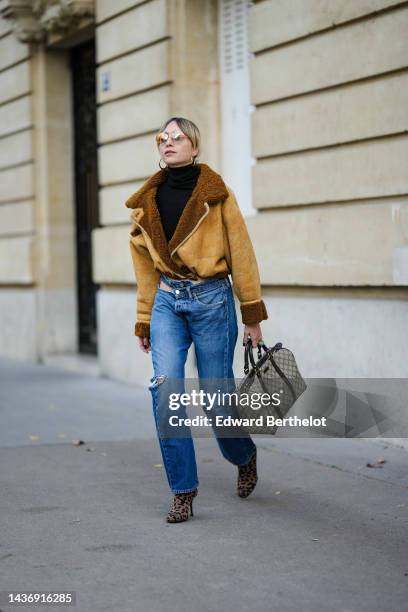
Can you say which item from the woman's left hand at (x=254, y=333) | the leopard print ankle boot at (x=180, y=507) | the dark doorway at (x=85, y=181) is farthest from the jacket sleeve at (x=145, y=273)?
the dark doorway at (x=85, y=181)

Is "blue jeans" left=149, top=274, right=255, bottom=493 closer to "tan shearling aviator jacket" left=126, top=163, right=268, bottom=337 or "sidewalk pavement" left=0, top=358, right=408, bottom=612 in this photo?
"tan shearling aviator jacket" left=126, top=163, right=268, bottom=337

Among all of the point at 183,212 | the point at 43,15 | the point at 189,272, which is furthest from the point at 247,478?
the point at 43,15

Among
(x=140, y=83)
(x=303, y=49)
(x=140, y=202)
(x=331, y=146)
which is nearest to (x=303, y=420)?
(x=331, y=146)

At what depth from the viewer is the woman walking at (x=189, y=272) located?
5434 millimetres

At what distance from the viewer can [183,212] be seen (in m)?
5.44

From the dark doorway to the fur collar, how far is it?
7.56m

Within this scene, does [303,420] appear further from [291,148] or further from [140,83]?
[140,83]

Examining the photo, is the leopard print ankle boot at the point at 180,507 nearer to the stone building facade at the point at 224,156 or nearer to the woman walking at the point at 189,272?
the woman walking at the point at 189,272

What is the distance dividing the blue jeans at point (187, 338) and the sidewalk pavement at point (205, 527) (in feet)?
1.02

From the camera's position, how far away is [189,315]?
5504 millimetres

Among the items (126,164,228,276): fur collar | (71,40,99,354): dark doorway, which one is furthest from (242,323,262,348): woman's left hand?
(71,40,99,354): dark doorway

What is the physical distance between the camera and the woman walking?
5434 mm

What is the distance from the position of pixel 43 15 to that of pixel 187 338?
8132 millimetres

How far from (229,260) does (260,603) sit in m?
1.86
